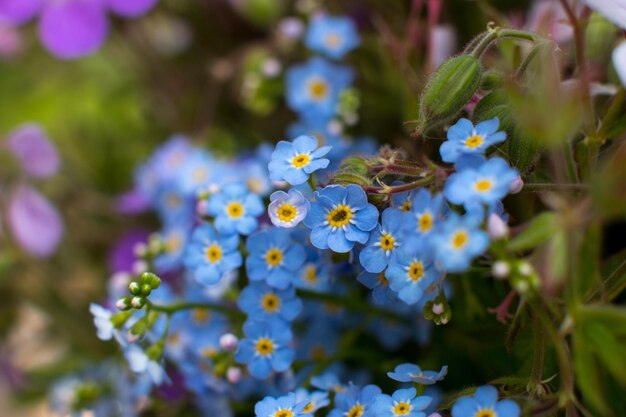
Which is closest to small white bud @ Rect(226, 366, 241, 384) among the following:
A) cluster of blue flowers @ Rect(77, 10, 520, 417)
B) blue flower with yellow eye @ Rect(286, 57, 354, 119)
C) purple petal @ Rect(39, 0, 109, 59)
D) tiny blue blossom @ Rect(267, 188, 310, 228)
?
cluster of blue flowers @ Rect(77, 10, 520, 417)

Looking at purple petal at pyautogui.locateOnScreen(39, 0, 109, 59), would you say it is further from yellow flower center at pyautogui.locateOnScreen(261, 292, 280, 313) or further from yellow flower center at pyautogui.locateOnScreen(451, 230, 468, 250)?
yellow flower center at pyautogui.locateOnScreen(451, 230, 468, 250)

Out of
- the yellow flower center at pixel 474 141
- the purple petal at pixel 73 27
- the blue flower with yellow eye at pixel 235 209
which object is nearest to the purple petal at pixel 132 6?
the purple petal at pixel 73 27

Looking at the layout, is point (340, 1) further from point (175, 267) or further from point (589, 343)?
point (589, 343)

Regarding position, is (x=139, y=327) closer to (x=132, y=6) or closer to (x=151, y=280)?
(x=151, y=280)

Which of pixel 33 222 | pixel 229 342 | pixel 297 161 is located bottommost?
pixel 33 222

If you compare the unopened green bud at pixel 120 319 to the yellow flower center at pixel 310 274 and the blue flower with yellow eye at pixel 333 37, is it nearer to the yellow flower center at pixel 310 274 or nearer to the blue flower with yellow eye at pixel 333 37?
the yellow flower center at pixel 310 274

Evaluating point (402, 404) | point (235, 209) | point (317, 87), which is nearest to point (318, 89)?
point (317, 87)
